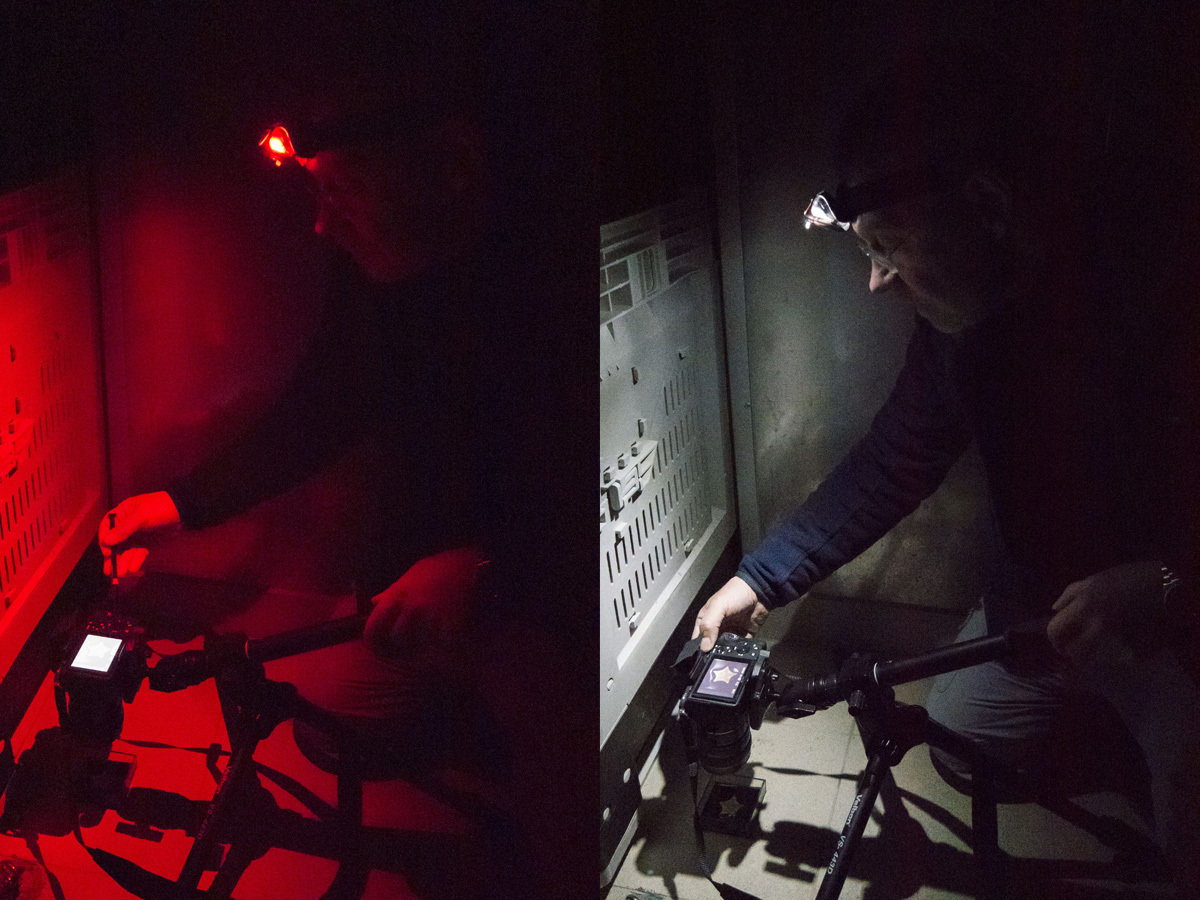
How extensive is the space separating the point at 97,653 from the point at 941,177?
0.99 metres

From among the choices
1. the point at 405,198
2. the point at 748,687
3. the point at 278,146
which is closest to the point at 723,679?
the point at 748,687

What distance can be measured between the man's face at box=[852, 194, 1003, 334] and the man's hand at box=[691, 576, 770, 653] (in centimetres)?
40

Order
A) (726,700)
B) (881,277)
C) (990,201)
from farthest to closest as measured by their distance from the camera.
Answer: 1. (726,700)
2. (881,277)
3. (990,201)

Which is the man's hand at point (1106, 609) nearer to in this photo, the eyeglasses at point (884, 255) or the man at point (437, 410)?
the eyeglasses at point (884, 255)

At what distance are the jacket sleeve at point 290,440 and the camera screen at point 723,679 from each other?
1.65ft

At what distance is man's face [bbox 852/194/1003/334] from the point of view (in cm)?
86

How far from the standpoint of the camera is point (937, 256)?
879 millimetres

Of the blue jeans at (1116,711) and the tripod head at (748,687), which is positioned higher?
the tripod head at (748,687)

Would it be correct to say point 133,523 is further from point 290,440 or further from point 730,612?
point 730,612

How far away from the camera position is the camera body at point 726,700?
3.47 feet

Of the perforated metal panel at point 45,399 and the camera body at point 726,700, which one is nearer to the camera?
the perforated metal panel at point 45,399

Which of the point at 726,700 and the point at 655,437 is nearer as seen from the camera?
the point at 726,700

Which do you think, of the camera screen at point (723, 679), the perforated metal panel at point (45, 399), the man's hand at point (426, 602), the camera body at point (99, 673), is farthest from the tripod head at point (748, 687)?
the perforated metal panel at point (45, 399)

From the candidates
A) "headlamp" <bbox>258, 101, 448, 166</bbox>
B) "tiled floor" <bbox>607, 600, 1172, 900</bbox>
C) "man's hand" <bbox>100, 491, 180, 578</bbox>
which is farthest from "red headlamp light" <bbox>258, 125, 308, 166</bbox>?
"tiled floor" <bbox>607, 600, 1172, 900</bbox>
